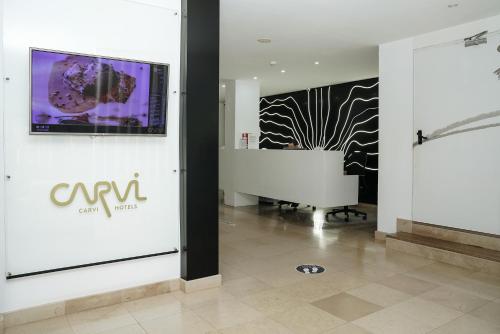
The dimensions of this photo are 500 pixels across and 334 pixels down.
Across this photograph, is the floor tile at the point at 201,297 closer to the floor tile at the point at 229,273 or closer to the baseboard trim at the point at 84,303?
the baseboard trim at the point at 84,303

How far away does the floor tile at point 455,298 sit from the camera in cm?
351

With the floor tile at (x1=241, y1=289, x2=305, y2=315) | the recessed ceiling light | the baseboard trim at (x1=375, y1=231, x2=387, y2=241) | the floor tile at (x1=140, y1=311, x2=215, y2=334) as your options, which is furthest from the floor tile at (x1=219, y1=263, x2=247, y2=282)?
the recessed ceiling light

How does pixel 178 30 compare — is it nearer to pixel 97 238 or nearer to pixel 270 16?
pixel 270 16

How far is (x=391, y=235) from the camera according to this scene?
5.68m

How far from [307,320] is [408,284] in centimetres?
148

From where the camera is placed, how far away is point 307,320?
3.20 metres

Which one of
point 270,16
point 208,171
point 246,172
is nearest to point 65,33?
point 208,171

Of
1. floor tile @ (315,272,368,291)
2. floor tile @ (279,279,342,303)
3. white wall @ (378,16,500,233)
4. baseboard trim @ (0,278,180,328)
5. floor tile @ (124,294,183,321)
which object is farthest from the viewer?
white wall @ (378,16,500,233)

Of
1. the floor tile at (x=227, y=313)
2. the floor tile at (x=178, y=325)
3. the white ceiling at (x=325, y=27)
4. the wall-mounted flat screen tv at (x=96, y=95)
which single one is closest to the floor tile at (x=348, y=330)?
the floor tile at (x=227, y=313)

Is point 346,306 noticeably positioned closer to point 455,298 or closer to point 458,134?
point 455,298

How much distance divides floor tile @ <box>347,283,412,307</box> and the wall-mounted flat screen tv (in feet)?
8.18

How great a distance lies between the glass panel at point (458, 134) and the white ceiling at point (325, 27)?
Result: 1.58 feet

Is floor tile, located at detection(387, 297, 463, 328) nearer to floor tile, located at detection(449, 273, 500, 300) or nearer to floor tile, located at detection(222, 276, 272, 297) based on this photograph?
floor tile, located at detection(449, 273, 500, 300)

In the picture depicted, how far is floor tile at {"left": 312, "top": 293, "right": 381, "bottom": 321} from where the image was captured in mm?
3321
